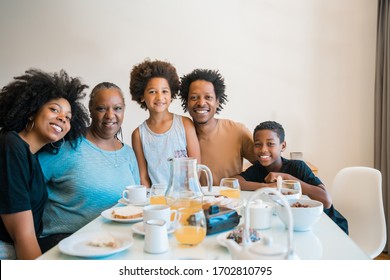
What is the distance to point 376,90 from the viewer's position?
7.95 feet

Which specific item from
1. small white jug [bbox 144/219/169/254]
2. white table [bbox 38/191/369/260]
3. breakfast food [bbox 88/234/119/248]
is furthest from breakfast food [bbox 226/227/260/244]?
breakfast food [bbox 88/234/119/248]

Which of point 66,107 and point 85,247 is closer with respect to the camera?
point 85,247

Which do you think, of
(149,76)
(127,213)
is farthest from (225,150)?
(127,213)

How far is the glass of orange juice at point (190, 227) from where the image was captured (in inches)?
30.6

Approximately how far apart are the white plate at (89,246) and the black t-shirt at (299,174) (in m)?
0.95

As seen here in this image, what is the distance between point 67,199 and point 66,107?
393 mm

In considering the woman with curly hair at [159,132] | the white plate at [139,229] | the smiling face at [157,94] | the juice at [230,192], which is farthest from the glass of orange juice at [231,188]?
the smiling face at [157,94]

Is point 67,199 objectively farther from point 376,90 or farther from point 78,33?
point 376,90

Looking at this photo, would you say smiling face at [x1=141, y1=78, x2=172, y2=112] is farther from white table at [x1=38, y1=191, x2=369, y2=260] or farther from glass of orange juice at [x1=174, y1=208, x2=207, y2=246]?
glass of orange juice at [x1=174, y1=208, x2=207, y2=246]

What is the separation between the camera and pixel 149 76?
1836mm

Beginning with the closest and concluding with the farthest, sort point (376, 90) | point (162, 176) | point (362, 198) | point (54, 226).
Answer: point (54, 226) → point (362, 198) → point (162, 176) → point (376, 90)

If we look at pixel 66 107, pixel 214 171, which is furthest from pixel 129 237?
pixel 214 171

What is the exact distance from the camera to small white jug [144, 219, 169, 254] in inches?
30.4

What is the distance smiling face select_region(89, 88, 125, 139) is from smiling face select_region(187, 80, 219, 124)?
1.29 ft
